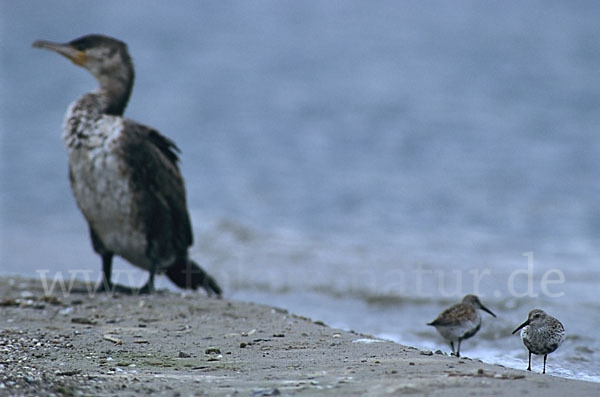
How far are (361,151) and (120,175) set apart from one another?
8.44 metres

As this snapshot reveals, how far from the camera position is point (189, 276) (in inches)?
304

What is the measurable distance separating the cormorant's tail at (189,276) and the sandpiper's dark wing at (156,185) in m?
0.22

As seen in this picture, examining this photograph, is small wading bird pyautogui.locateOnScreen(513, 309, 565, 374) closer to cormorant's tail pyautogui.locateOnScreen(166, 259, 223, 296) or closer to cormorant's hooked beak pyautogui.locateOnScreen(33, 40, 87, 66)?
cormorant's tail pyautogui.locateOnScreen(166, 259, 223, 296)

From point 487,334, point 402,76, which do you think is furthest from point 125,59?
point 402,76

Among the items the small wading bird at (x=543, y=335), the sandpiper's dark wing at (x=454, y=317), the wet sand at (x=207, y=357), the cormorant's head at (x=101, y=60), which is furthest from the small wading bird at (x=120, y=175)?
the small wading bird at (x=543, y=335)

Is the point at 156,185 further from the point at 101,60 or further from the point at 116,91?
the point at 101,60

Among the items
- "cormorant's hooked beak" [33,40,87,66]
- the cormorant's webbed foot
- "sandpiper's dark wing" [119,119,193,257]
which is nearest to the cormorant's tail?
"sandpiper's dark wing" [119,119,193,257]

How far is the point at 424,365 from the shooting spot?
426 centimetres

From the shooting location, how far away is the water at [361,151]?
8.88 m

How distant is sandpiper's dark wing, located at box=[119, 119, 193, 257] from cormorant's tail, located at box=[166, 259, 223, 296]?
0.71 feet

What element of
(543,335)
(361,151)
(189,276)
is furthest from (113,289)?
(361,151)

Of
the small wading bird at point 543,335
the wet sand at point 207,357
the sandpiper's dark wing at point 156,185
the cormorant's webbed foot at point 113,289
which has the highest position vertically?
the sandpiper's dark wing at point 156,185

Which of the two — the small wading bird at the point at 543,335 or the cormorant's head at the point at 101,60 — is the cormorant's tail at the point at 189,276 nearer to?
the cormorant's head at the point at 101,60

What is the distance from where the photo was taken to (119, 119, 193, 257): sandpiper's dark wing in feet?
22.9
